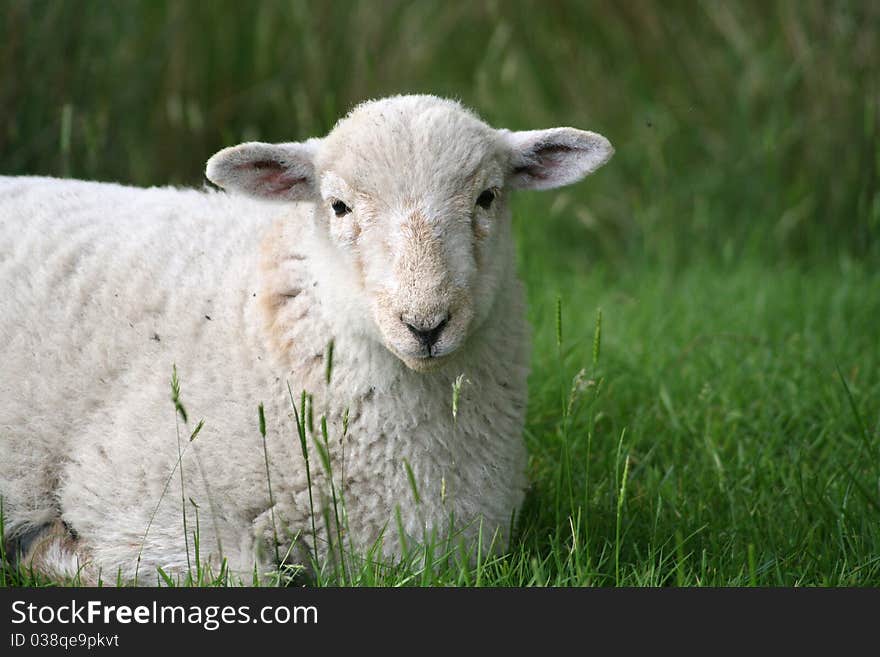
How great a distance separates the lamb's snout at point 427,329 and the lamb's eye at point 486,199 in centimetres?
42

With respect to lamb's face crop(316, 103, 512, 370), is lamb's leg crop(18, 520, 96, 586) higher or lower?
lower

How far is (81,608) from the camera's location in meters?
2.61

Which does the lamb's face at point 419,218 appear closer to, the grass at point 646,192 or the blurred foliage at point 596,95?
the grass at point 646,192

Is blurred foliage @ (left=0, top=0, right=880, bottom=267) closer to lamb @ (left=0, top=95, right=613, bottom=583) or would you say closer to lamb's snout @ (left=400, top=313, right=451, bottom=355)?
lamb @ (left=0, top=95, right=613, bottom=583)

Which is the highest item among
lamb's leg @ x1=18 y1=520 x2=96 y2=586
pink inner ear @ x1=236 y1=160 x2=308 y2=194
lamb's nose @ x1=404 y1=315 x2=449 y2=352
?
pink inner ear @ x1=236 y1=160 x2=308 y2=194

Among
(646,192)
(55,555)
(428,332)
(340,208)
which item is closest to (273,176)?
(340,208)

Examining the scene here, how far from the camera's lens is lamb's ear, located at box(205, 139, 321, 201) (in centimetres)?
305

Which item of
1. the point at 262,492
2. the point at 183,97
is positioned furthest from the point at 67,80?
the point at 262,492

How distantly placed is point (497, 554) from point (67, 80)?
336 centimetres

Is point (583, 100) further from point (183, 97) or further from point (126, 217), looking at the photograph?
point (126, 217)

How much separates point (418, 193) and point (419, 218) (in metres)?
0.08

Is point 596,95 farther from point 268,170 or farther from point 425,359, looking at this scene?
point 425,359

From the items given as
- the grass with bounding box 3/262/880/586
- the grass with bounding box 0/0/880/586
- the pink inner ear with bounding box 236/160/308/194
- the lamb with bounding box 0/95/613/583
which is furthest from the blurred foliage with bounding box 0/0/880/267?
the pink inner ear with bounding box 236/160/308/194

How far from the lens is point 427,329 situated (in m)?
2.69
